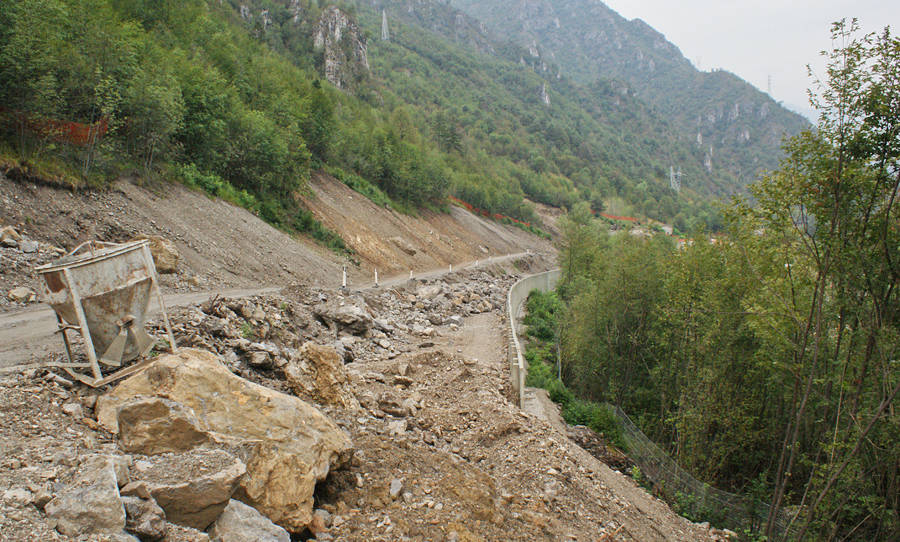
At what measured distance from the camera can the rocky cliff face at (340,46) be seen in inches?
3455

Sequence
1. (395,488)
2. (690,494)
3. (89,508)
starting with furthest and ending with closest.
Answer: (690,494), (395,488), (89,508)

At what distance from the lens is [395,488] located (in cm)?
590

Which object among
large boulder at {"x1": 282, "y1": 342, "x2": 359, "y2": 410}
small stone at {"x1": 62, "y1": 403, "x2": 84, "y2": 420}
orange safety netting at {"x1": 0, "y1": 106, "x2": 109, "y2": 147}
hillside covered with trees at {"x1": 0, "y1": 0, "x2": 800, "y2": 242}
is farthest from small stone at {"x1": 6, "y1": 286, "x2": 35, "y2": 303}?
small stone at {"x1": 62, "y1": 403, "x2": 84, "y2": 420}

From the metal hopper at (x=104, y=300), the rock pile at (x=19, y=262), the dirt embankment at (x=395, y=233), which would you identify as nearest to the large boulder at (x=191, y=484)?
the metal hopper at (x=104, y=300)

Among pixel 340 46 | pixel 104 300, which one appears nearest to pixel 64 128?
pixel 104 300

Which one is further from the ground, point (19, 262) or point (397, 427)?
point (397, 427)

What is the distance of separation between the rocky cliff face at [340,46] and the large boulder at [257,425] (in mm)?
88660

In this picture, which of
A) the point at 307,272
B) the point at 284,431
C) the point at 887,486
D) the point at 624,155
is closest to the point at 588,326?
the point at 887,486

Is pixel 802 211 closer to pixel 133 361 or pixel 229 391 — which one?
pixel 229 391

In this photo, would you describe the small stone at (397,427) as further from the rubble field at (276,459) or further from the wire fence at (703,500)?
the wire fence at (703,500)

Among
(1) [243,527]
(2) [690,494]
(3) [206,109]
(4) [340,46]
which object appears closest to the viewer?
(1) [243,527]

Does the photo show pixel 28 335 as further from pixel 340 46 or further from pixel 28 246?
pixel 340 46

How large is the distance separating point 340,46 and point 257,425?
10027cm

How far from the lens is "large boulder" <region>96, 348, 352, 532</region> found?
484 cm
